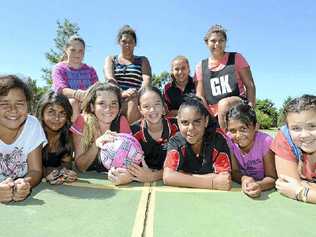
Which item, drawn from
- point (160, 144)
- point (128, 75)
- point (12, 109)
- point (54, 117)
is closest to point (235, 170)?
point (160, 144)

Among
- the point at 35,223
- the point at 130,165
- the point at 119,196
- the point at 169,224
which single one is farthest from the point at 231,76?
the point at 35,223

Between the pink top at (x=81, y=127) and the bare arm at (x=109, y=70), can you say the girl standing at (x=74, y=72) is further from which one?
the pink top at (x=81, y=127)

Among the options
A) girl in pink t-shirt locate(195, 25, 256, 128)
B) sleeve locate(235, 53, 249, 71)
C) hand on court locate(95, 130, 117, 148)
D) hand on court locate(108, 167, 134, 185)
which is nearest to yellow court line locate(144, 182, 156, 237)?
hand on court locate(108, 167, 134, 185)

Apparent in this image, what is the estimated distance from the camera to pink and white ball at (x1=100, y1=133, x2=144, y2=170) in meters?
3.76

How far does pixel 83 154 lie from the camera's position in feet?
13.6

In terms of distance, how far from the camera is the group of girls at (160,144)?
3.21 meters

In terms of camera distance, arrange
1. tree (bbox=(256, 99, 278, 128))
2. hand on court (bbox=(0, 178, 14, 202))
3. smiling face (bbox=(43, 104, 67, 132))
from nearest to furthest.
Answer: hand on court (bbox=(0, 178, 14, 202)) < smiling face (bbox=(43, 104, 67, 132)) < tree (bbox=(256, 99, 278, 128))

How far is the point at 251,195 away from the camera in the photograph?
3223mm

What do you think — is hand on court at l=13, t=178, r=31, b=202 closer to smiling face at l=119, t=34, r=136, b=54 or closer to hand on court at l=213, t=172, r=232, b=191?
hand on court at l=213, t=172, r=232, b=191

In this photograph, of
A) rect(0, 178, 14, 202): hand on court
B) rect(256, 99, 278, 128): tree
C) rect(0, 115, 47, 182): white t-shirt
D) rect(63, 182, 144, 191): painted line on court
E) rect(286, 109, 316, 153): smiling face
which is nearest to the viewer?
rect(0, 178, 14, 202): hand on court

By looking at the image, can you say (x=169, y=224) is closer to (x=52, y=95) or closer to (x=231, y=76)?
(x=52, y=95)

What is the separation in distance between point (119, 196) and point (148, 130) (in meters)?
1.18

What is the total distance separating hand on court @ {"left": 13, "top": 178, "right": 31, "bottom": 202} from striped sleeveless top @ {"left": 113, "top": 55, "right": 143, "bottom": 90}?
3.04m

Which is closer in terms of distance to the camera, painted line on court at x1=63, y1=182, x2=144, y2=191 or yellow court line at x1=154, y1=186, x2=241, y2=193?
yellow court line at x1=154, y1=186, x2=241, y2=193
